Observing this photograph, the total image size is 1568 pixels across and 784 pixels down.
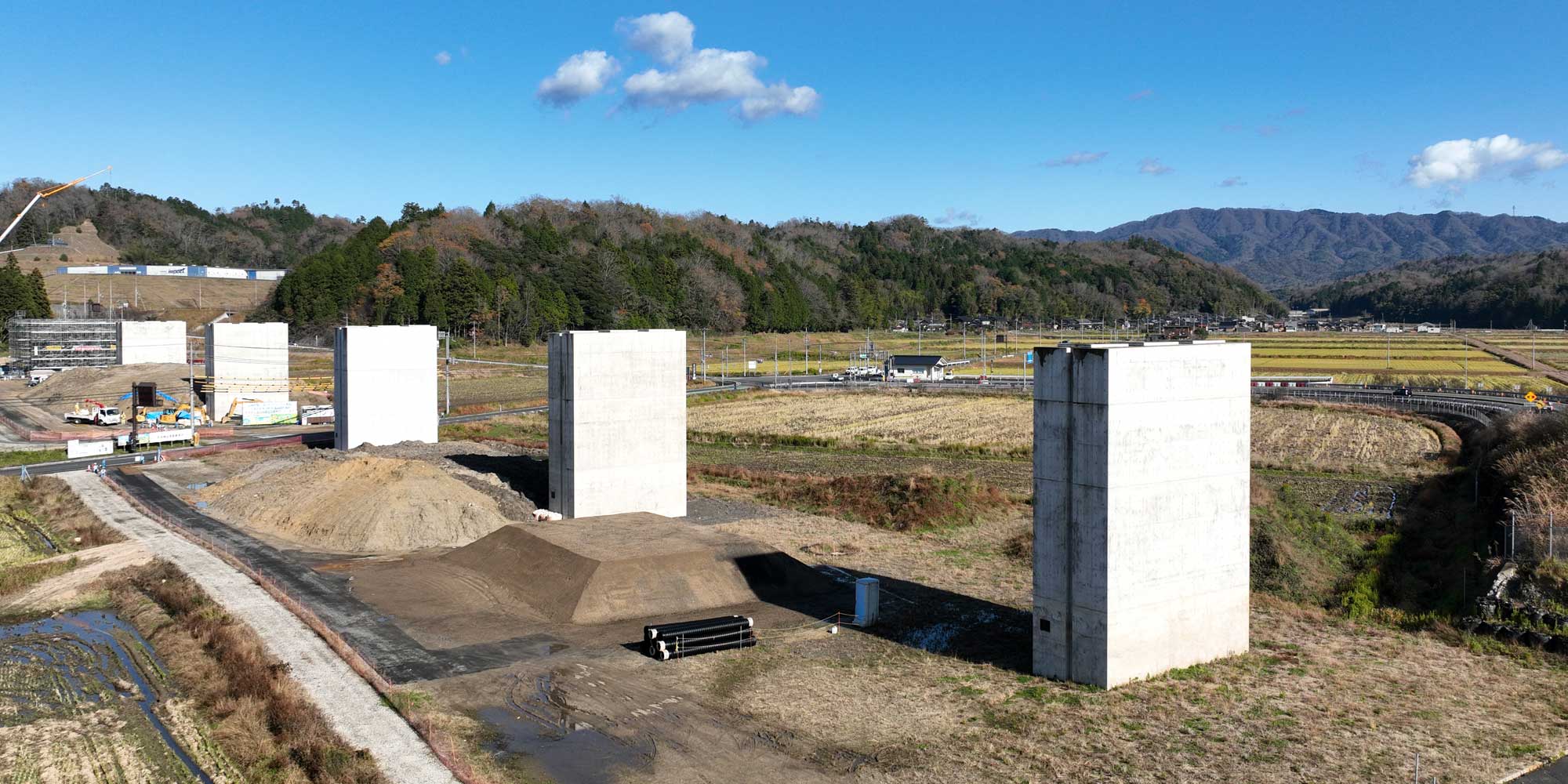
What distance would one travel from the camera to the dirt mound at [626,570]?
29.1m

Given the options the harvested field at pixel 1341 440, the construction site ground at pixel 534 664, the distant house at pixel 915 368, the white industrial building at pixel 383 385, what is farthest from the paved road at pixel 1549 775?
the distant house at pixel 915 368

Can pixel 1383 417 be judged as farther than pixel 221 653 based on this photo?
Yes

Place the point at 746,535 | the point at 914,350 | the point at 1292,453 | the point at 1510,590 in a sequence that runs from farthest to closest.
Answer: the point at 914,350 → the point at 1292,453 → the point at 746,535 → the point at 1510,590

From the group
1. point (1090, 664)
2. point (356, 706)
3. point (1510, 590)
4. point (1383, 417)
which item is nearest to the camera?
point (356, 706)

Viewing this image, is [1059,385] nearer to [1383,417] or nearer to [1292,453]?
[1292,453]

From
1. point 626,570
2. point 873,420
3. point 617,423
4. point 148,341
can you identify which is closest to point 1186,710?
point 626,570

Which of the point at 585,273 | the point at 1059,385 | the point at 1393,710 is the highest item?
the point at 585,273

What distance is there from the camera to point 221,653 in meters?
24.3

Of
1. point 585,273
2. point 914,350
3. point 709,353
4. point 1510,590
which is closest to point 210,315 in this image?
point 585,273

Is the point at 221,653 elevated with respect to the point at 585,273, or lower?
lower

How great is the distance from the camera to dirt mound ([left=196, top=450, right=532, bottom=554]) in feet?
123

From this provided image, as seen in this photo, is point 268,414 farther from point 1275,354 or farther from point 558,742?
Answer: point 1275,354

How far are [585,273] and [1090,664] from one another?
438ft

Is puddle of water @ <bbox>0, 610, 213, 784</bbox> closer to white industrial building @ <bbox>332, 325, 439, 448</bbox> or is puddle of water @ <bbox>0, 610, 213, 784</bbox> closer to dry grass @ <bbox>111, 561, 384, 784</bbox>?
dry grass @ <bbox>111, 561, 384, 784</bbox>
